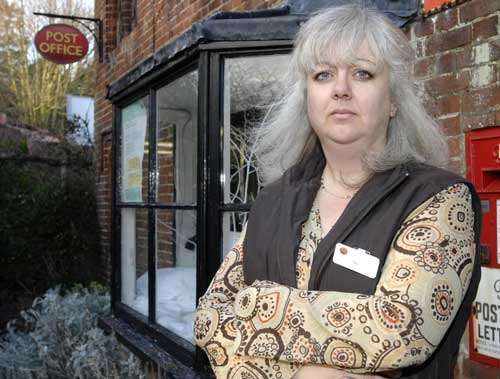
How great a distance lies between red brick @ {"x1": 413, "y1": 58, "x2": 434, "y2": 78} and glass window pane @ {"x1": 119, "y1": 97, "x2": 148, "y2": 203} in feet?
6.75

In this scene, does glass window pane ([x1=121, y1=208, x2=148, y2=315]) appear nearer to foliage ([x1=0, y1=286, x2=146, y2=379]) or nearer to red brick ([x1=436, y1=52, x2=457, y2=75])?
foliage ([x1=0, y1=286, x2=146, y2=379])

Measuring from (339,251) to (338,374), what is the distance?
0.26 meters

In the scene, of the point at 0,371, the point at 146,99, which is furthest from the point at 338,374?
the point at 0,371

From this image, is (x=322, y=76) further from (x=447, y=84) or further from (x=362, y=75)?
(x=447, y=84)

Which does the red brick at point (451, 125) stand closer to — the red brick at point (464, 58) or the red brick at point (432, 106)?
the red brick at point (432, 106)

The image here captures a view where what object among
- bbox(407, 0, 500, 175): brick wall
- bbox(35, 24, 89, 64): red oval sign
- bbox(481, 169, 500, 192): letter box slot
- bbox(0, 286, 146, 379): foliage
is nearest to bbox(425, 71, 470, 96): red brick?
bbox(407, 0, 500, 175): brick wall

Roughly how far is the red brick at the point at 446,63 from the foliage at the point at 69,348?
8.97 ft

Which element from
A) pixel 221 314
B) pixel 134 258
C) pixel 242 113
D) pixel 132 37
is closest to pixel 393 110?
pixel 221 314

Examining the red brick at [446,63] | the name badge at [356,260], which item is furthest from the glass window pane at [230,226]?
the name badge at [356,260]

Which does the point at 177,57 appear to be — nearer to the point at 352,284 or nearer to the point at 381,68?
the point at 381,68

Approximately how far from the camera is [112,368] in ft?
14.5

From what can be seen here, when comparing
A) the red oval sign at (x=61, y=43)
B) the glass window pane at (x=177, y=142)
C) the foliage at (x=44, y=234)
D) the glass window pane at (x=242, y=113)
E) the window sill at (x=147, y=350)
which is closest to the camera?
the glass window pane at (x=242, y=113)

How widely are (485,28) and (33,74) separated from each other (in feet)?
61.1

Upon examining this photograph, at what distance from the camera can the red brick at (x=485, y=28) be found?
7.38ft
